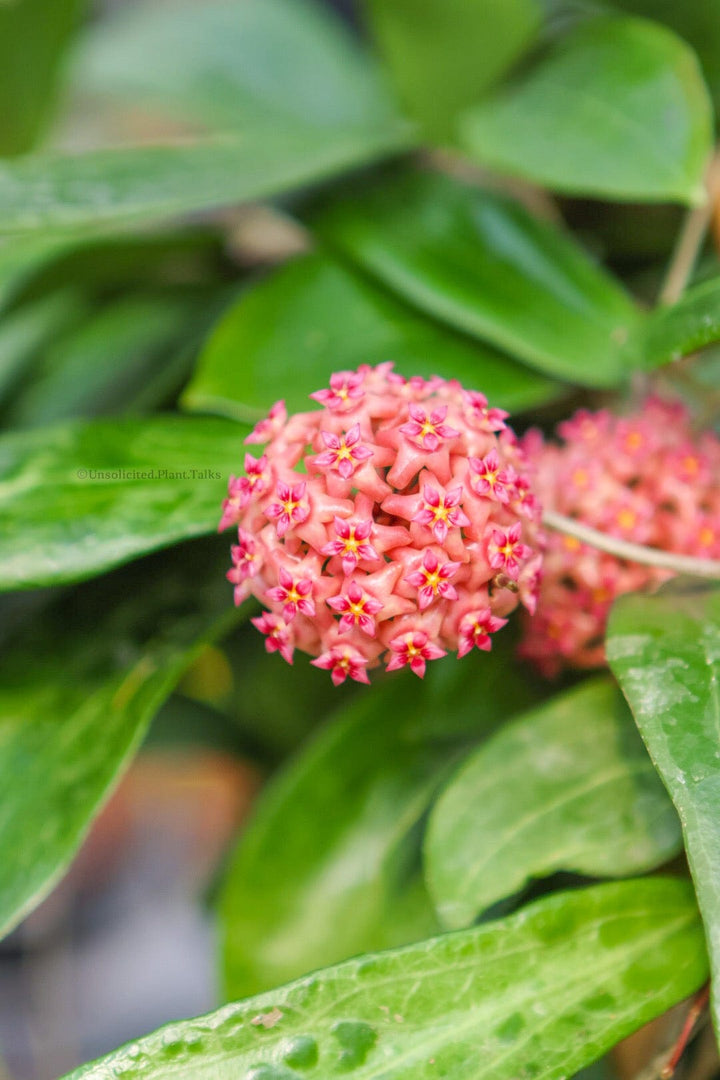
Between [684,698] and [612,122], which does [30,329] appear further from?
[684,698]

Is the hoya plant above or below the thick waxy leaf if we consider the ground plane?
above

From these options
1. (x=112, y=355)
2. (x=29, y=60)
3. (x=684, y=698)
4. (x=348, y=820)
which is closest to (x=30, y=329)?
(x=112, y=355)

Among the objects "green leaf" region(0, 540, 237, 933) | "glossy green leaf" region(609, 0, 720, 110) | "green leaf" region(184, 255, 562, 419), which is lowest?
"green leaf" region(0, 540, 237, 933)

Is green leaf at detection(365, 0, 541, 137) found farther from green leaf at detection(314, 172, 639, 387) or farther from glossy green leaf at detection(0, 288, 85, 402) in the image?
glossy green leaf at detection(0, 288, 85, 402)

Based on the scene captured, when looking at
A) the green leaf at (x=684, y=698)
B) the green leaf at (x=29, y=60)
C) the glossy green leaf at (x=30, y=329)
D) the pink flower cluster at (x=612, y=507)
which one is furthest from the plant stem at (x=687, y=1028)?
the green leaf at (x=29, y=60)

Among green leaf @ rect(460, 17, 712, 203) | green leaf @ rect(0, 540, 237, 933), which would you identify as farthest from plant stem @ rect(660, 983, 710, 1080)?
green leaf @ rect(460, 17, 712, 203)

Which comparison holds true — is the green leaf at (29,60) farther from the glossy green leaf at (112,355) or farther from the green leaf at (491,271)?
the green leaf at (491,271)
